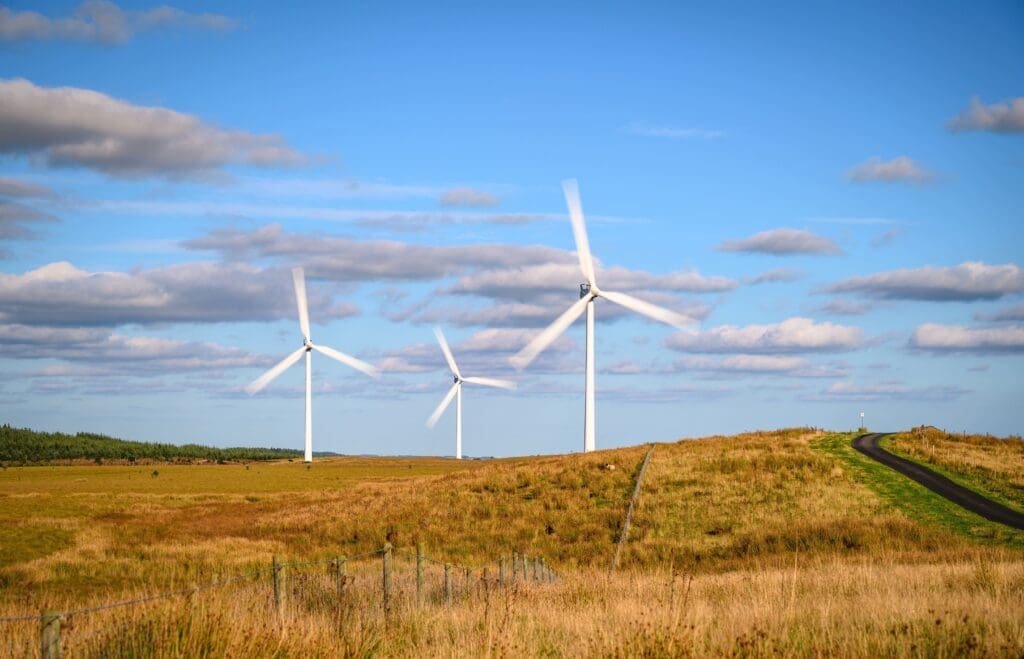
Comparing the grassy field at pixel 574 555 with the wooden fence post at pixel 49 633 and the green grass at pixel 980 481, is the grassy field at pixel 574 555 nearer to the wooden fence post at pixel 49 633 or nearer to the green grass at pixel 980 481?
the wooden fence post at pixel 49 633

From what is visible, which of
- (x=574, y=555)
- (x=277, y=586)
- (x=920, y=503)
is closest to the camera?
(x=277, y=586)

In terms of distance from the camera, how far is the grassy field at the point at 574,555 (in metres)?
12.1

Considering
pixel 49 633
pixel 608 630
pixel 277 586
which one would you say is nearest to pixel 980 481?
pixel 608 630

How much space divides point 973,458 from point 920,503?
1490 cm

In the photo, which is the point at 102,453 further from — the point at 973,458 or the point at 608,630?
the point at 608,630

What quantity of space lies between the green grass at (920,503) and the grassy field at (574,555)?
0.18 metres

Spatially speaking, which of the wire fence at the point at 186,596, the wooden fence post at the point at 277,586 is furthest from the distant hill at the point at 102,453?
the wooden fence post at the point at 277,586

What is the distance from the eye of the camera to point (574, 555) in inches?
1690

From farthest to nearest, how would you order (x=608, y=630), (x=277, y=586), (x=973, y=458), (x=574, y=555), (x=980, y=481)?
(x=973, y=458), (x=980, y=481), (x=574, y=555), (x=277, y=586), (x=608, y=630)

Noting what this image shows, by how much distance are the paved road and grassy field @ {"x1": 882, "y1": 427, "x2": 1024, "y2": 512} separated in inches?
27.5

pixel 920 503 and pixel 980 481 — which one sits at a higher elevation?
pixel 980 481

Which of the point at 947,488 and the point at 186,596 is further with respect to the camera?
the point at 947,488

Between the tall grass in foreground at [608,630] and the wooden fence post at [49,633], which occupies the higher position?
the wooden fence post at [49,633]

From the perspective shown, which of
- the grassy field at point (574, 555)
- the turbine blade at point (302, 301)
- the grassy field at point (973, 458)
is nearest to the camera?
the grassy field at point (574, 555)
